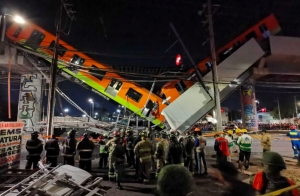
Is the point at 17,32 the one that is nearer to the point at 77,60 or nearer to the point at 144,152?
the point at 77,60

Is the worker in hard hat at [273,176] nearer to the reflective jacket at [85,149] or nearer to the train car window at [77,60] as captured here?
the reflective jacket at [85,149]

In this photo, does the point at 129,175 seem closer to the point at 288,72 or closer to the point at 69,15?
the point at 69,15

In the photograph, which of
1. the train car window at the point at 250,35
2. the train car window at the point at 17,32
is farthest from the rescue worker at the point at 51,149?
the train car window at the point at 250,35

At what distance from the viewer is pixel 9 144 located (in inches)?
248

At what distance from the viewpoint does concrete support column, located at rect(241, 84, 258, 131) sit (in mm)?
24438

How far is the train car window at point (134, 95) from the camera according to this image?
14691 millimetres

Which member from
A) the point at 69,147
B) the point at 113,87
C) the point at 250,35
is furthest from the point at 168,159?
the point at 250,35

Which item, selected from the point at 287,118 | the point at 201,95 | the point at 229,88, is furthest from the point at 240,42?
the point at 287,118

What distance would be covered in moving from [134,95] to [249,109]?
16575 mm

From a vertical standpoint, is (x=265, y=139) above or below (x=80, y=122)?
below

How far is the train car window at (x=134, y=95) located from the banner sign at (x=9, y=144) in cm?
837

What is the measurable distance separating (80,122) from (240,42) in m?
13.4

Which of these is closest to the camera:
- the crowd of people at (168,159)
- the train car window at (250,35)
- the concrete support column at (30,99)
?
the crowd of people at (168,159)

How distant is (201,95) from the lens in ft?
47.2
